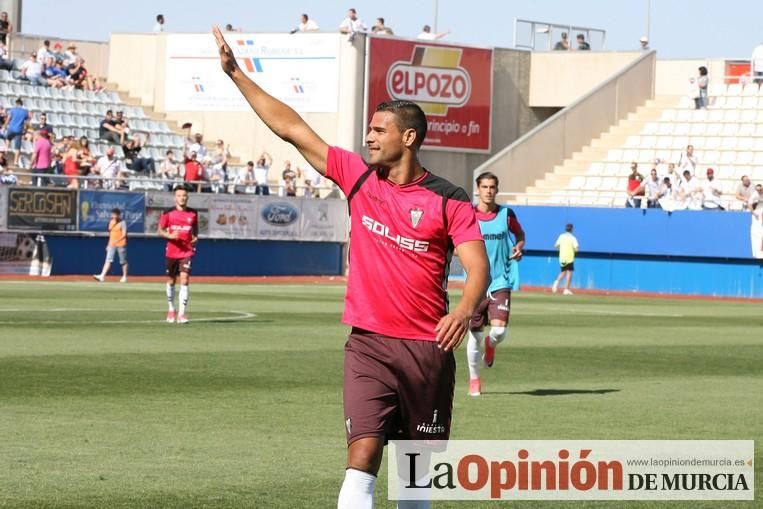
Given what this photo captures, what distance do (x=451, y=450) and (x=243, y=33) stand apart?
4792cm

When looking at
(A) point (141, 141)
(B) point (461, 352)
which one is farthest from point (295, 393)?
(A) point (141, 141)

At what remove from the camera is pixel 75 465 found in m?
10.9

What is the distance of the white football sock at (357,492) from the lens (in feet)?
24.7

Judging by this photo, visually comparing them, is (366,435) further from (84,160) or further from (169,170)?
(169,170)

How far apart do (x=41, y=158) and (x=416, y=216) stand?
3763cm

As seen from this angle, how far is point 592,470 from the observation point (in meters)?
11.4

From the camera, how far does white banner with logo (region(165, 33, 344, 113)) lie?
56.8 m

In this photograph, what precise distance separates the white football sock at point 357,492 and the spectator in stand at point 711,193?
4307 cm

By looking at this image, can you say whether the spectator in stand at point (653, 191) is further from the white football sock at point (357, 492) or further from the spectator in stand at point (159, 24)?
the white football sock at point (357, 492)

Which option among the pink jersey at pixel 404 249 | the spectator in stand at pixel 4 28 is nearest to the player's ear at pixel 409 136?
the pink jersey at pixel 404 249

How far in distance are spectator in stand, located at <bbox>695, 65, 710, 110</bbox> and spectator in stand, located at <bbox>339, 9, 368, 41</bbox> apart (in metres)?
12.1

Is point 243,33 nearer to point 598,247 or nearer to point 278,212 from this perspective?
point 278,212

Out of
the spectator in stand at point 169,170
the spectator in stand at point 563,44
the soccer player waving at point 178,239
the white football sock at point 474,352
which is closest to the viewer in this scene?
the white football sock at point 474,352

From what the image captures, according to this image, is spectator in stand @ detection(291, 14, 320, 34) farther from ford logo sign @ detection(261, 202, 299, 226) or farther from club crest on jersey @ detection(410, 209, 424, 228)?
club crest on jersey @ detection(410, 209, 424, 228)
